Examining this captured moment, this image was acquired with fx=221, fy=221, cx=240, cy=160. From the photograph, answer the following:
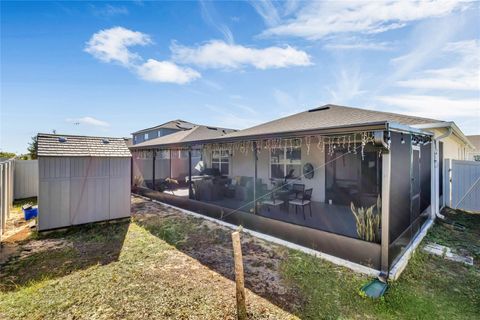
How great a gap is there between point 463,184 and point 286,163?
6.06 m

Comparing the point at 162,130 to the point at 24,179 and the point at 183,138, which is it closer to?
the point at 183,138

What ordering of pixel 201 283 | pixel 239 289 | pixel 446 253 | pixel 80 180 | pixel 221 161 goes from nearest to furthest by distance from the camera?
pixel 239 289 → pixel 201 283 → pixel 446 253 → pixel 80 180 → pixel 221 161

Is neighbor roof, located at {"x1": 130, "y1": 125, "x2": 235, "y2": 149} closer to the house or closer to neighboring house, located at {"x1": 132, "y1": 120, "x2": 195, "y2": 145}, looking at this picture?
the house

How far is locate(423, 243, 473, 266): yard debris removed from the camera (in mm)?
4258

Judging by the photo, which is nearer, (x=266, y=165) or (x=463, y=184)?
(x=463, y=184)

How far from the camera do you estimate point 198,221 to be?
276 inches

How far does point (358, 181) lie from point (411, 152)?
285 centimetres

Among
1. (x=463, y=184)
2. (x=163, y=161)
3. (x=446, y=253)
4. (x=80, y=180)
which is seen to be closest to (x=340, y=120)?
(x=446, y=253)

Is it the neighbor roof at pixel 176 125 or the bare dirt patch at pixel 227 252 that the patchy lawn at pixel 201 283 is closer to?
the bare dirt patch at pixel 227 252

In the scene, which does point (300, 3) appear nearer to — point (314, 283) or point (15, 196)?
point (314, 283)

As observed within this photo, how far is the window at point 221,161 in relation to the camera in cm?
1175

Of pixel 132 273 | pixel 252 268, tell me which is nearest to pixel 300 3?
pixel 252 268

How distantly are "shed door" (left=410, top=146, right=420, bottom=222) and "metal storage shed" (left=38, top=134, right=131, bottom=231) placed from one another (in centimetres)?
784

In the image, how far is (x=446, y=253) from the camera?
455 cm
